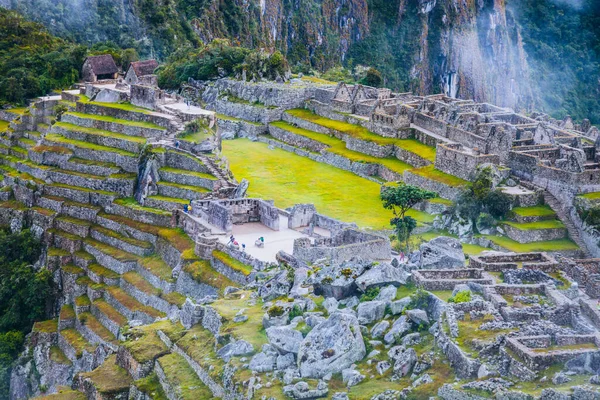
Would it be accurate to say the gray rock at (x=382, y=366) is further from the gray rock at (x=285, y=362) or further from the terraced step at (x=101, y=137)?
the terraced step at (x=101, y=137)

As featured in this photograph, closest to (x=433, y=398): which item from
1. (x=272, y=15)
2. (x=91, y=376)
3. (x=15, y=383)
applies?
(x=91, y=376)

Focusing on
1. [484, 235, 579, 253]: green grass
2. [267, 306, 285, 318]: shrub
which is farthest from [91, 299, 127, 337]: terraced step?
[484, 235, 579, 253]: green grass

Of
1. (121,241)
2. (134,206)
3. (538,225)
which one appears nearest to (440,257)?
(538,225)

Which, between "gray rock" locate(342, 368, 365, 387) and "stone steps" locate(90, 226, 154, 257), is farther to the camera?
"stone steps" locate(90, 226, 154, 257)

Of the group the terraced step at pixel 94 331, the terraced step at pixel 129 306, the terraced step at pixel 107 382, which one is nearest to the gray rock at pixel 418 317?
the terraced step at pixel 107 382

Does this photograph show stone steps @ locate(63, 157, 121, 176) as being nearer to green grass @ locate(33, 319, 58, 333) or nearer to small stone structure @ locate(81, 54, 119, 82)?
green grass @ locate(33, 319, 58, 333)

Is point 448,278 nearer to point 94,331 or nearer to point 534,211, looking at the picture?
point 94,331
